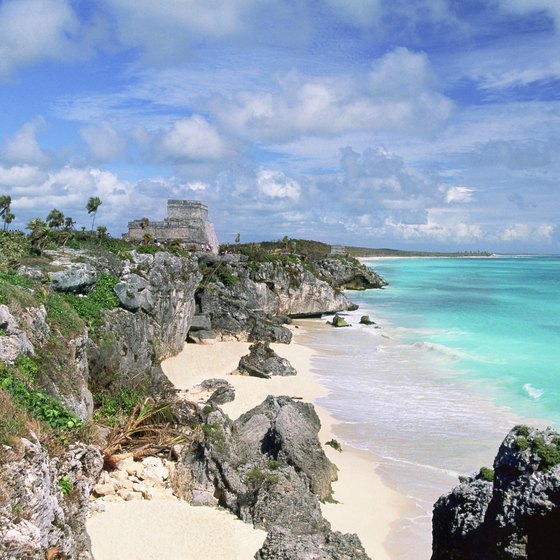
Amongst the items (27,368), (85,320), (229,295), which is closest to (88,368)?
(85,320)

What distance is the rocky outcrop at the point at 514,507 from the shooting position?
22.9 ft

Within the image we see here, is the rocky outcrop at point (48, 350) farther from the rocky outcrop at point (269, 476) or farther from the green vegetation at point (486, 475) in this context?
the green vegetation at point (486, 475)

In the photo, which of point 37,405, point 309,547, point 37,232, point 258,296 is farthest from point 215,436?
point 258,296

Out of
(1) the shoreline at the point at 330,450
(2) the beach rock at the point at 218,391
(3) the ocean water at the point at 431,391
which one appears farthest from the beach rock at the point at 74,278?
(3) the ocean water at the point at 431,391

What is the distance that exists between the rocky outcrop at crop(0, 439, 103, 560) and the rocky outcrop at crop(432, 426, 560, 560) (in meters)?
4.94

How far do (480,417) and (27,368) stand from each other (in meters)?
14.7

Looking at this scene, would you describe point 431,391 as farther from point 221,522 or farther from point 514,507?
point 514,507

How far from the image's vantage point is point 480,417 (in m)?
19.3

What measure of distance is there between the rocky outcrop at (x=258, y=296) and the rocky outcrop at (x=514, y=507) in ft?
78.6

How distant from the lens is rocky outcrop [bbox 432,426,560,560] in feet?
22.9

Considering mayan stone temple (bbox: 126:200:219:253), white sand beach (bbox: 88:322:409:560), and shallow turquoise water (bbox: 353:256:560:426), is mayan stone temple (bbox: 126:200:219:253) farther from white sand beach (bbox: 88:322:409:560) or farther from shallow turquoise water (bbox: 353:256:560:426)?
white sand beach (bbox: 88:322:409:560)

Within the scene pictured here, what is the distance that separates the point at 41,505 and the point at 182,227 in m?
30.7

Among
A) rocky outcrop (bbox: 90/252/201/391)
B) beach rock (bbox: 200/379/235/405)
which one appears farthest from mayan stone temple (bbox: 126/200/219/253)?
beach rock (bbox: 200/379/235/405)

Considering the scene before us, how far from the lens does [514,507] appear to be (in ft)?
23.4
